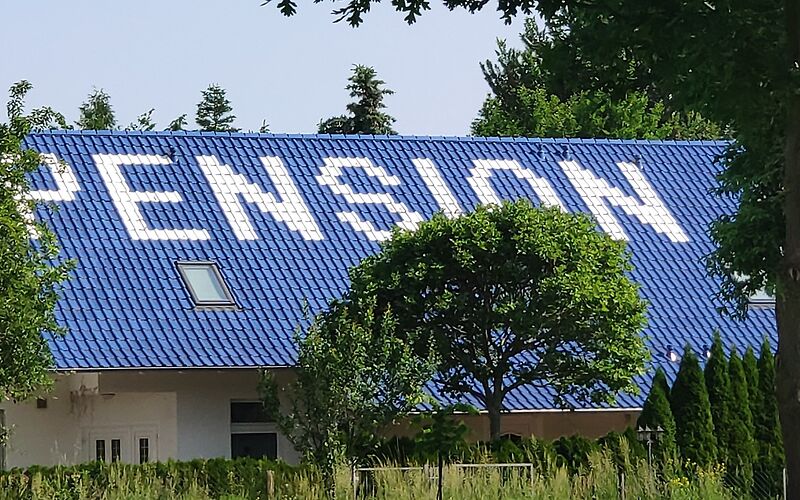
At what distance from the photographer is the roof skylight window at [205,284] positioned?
2883 centimetres

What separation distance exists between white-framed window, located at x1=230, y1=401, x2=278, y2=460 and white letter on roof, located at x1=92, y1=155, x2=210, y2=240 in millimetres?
3458

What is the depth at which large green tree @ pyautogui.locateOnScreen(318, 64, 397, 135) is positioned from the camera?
182 feet

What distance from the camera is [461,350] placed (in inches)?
984

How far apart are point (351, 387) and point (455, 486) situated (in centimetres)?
643

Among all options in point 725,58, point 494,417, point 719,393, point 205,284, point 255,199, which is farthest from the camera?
point 255,199

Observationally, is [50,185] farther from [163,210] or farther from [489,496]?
[489,496]

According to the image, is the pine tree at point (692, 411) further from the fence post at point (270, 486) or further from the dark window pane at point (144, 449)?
the fence post at point (270, 486)

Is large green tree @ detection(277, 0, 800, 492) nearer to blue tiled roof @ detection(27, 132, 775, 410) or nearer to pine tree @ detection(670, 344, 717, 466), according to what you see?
pine tree @ detection(670, 344, 717, 466)

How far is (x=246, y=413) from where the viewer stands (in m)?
28.3

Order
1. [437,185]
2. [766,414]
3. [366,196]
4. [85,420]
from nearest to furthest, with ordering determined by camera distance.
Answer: [85,420]
[766,414]
[366,196]
[437,185]

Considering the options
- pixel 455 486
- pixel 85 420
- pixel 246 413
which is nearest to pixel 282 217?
pixel 246 413

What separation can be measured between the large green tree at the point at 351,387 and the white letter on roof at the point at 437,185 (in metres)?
9.01

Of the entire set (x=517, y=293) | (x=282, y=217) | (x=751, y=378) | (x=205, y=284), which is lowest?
(x=751, y=378)

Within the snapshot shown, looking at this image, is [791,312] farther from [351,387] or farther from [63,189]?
[63,189]
